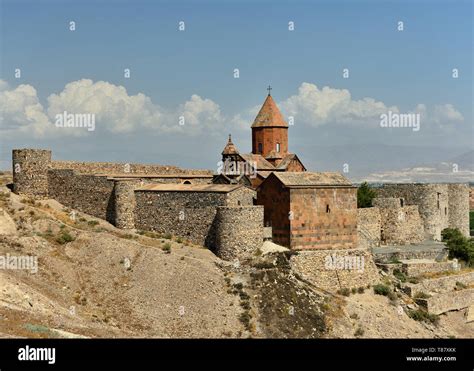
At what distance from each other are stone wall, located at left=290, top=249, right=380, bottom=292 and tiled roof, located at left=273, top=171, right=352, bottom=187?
3092 mm

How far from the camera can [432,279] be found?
30.4 m

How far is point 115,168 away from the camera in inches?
1329

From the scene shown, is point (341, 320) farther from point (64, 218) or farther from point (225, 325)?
point (64, 218)

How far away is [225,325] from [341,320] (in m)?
5.28

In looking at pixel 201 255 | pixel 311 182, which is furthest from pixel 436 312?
pixel 201 255

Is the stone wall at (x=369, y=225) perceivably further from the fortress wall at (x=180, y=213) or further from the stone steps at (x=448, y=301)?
the fortress wall at (x=180, y=213)

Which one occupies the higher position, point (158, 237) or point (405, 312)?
point (158, 237)

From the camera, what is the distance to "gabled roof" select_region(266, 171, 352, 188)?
27828mm

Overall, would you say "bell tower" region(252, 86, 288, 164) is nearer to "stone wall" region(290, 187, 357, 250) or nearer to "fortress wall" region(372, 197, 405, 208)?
"fortress wall" region(372, 197, 405, 208)

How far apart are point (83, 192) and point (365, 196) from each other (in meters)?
17.8

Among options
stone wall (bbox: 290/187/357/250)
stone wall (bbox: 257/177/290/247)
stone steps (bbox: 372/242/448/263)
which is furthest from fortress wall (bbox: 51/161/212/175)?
stone steps (bbox: 372/242/448/263)

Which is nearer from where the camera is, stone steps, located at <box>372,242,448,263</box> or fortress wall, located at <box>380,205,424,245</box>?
stone steps, located at <box>372,242,448,263</box>

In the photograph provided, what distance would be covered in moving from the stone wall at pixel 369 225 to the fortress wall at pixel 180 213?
9814 millimetres

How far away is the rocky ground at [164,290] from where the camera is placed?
2173 centimetres
